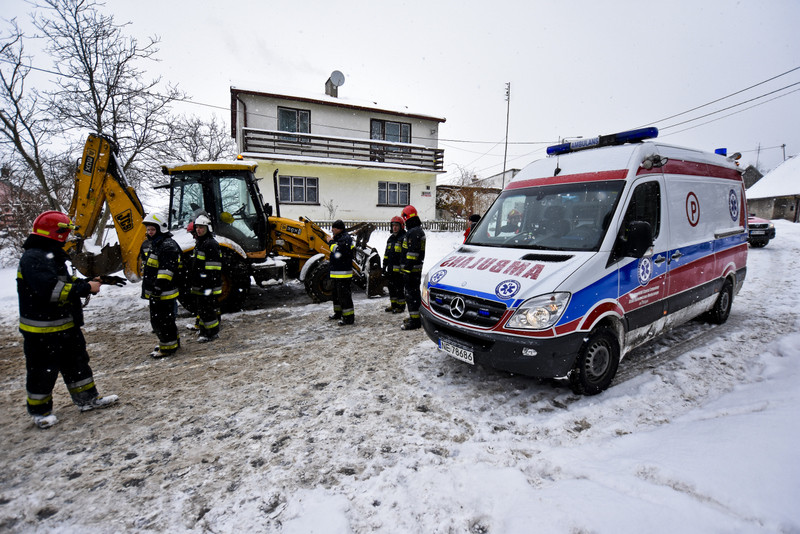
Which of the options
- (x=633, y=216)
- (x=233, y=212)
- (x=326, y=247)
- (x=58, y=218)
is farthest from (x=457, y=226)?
(x=58, y=218)

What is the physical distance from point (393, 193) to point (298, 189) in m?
5.52

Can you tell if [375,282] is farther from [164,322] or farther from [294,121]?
[294,121]

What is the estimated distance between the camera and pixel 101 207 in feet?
22.2

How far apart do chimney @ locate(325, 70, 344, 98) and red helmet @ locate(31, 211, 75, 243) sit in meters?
21.8

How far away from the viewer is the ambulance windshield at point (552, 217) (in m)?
3.76

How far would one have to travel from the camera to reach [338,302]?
6539mm

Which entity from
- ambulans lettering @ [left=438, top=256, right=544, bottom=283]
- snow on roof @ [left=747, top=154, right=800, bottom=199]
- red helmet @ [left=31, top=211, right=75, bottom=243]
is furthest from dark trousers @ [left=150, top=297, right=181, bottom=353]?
snow on roof @ [left=747, top=154, right=800, bottom=199]

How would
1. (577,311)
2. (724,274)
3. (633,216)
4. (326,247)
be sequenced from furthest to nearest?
(326,247) → (724,274) → (633,216) → (577,311)

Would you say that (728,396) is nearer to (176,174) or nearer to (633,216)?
(633,216)

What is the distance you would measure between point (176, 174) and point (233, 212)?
1.23 m

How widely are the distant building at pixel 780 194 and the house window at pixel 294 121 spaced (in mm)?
42296

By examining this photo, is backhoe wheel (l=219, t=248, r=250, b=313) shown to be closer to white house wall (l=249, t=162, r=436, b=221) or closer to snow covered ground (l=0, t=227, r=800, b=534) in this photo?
snow covered ground (l=0, t=227, r=800, b=534)

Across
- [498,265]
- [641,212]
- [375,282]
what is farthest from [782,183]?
[498,265]

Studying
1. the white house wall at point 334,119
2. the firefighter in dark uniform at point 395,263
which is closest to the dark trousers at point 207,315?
the firefighter in dark uniform at point 395,263
